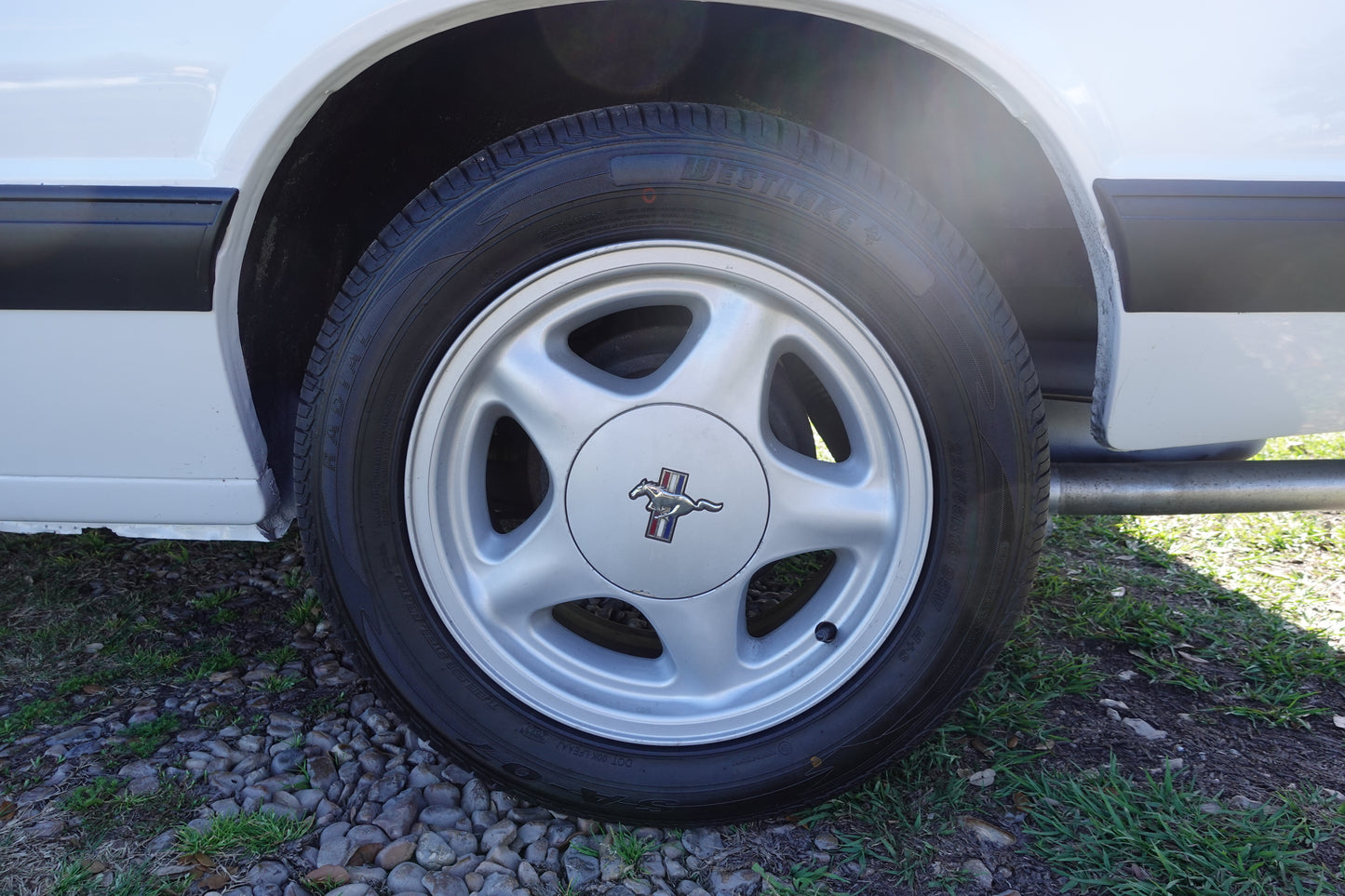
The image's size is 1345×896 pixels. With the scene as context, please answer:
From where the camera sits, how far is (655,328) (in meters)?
1.50

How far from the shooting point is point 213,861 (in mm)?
1271

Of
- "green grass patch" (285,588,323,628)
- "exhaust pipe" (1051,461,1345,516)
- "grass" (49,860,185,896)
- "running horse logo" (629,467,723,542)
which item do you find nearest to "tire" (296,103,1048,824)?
"running horse logo" (629,467,723,542)

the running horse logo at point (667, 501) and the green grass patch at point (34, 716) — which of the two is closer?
the running horse logo at point (667, 501)

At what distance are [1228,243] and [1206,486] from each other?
1.65 ft

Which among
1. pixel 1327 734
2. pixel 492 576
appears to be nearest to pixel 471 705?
pixel 492 576

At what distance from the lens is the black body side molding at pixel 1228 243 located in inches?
44.9

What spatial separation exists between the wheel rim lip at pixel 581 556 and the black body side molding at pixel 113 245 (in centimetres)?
35

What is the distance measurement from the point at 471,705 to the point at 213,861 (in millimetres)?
423

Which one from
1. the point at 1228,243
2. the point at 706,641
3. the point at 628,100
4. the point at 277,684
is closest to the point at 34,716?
the point at 277,684

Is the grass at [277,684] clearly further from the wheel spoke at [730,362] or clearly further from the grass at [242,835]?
the wheel spoke at [730,362]

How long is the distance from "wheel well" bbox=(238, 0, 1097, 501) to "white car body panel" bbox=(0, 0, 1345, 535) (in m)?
0.12

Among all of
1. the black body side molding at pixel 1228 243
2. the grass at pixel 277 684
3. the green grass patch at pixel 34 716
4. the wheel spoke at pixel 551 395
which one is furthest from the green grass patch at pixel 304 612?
the black body side molding at pixel 1228 243

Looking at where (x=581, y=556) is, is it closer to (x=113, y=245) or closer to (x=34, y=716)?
(x=113, y=245)

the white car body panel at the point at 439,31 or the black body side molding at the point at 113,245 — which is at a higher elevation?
the white car body panel at the point at 439,31
